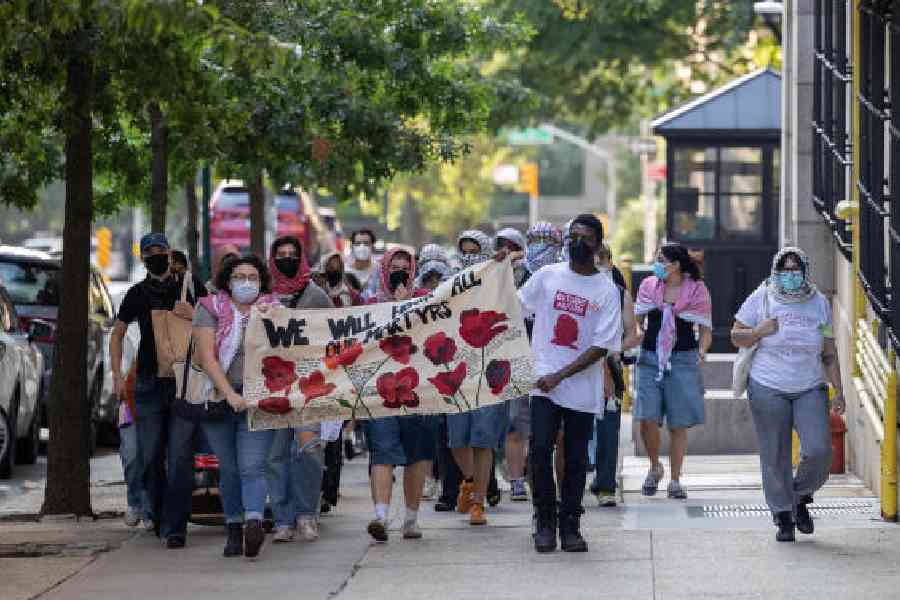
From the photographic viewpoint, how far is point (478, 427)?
531 inches

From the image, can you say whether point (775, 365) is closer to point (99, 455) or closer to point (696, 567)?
point (696, 567)

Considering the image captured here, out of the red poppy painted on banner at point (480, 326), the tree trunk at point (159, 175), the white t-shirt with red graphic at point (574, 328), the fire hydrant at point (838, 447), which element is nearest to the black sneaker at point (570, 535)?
the white t-shirt with red graphic at point (574, 328)

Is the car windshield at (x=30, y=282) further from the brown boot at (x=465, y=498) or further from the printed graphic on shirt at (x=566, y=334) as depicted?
the printed graphic on shirt at (x=566, y=334)

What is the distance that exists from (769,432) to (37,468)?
30.1 feet

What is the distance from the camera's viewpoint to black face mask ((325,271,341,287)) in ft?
53.7

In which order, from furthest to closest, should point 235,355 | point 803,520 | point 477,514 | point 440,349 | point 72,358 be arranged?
point 72,358, point 477,514, point 440,349, point 235,355, point 803,520

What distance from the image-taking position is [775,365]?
12102mm

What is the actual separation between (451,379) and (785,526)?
6.68 ft

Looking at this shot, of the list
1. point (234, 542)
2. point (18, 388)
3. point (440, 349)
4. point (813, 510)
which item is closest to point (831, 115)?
point (813, 510)

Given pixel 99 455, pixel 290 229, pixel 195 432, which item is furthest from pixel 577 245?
pixel 290 229

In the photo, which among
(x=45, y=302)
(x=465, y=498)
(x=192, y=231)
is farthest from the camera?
(x=192, y=231)

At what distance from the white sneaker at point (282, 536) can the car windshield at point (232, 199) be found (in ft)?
115

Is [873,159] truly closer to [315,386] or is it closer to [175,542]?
[315,386]

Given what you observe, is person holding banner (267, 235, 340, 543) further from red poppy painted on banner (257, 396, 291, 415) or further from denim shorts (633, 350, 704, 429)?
denim shorts (633, 350, 704, 429)
